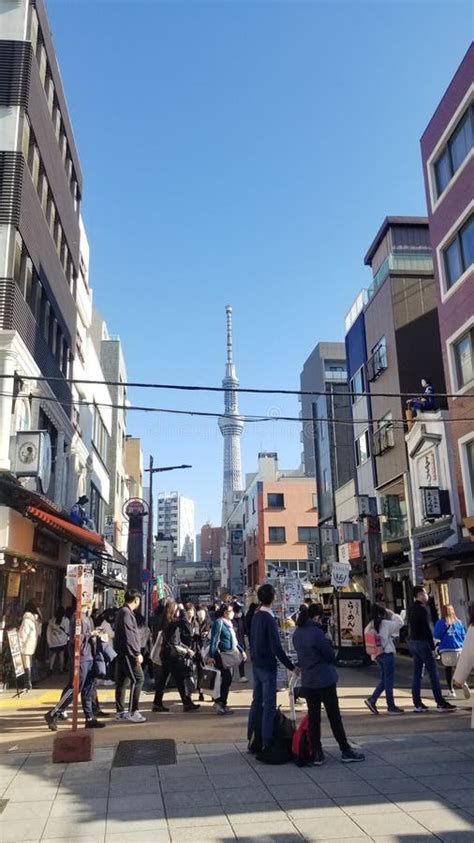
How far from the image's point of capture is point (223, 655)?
35.1 feet

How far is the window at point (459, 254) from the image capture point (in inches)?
775

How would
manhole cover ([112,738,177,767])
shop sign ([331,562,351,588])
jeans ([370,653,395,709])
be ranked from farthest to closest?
1. shop sign ([331,562,351,588])
2. jeans ([370,653,395,709])
3. manhole cover ([112,738,177,767])

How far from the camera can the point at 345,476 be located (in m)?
37.8

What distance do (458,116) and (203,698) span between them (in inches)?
703

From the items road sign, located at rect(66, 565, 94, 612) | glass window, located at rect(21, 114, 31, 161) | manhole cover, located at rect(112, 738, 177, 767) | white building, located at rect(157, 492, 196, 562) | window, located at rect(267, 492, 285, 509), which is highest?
white building, located at rect(157, 492, 196, 562)

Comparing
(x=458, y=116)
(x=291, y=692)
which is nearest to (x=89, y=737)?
(x=291, y=692)

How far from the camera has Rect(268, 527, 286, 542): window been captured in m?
62.0

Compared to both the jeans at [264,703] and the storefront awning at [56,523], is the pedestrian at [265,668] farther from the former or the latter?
the storefront awning at [56,523]

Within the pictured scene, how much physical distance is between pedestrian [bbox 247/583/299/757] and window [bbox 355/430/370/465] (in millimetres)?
23144

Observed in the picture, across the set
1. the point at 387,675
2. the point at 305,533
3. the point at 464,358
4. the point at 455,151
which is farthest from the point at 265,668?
the point at 305,533

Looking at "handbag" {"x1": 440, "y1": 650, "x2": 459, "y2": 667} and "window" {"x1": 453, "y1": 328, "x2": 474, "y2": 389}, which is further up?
"window" {"x1": 453, "y1": 328, "x2": 474, "y2": 389}

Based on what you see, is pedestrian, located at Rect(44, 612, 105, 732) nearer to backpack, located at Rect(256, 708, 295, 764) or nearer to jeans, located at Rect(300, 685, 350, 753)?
backpack, located at Rect(256, 708, 295, 764)

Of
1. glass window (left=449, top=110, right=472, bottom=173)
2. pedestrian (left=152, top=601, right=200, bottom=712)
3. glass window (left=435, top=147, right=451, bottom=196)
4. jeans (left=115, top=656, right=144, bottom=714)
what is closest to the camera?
jeans (left=115, top=656, right=144, bottom=714)

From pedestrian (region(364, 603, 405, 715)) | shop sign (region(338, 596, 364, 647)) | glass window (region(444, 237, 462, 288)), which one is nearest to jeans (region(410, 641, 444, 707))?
pedestrian (region(364, 603, 405, 715))
